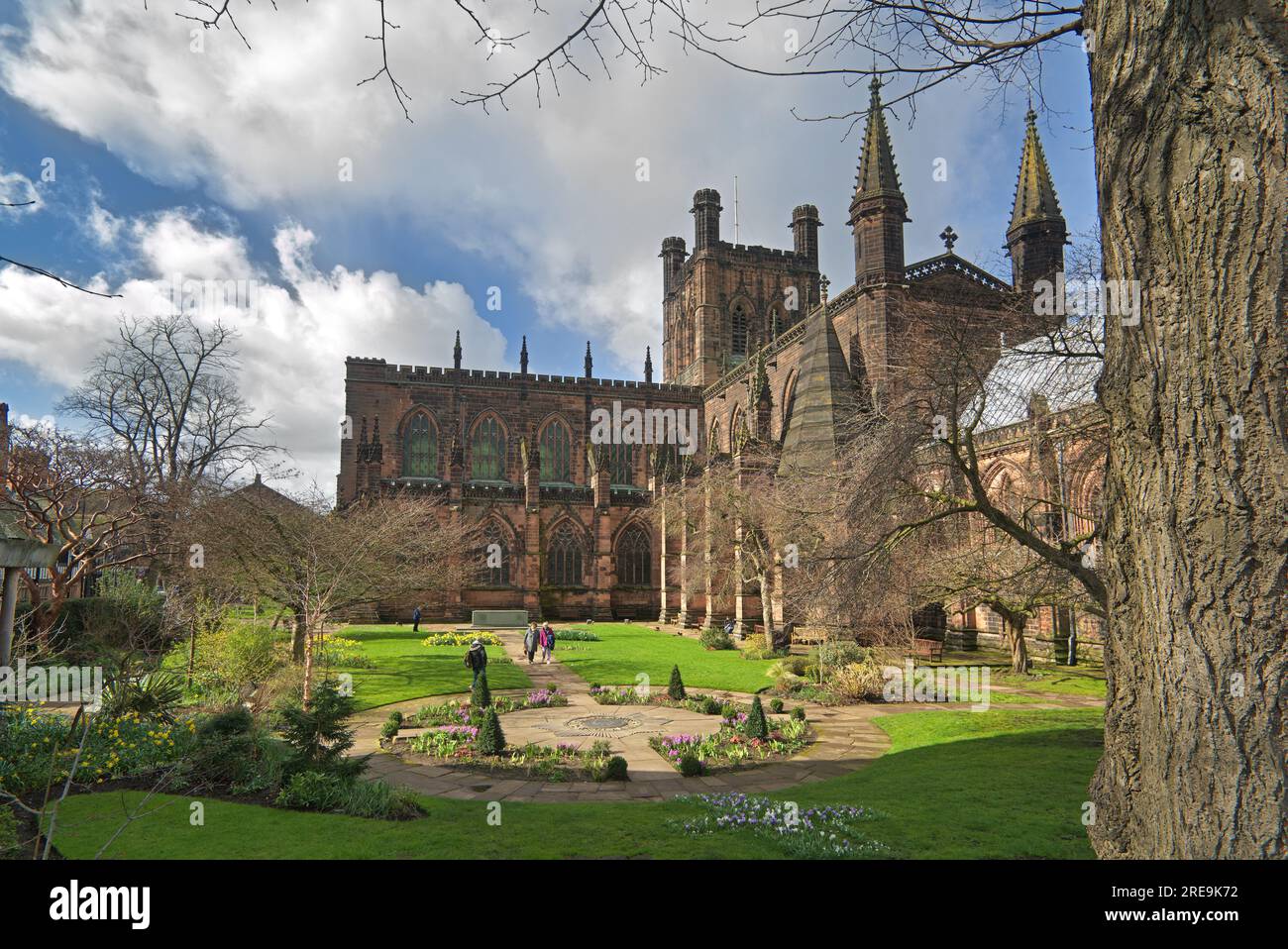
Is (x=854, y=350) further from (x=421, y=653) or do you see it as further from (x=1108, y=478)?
(x=1108, y=478)

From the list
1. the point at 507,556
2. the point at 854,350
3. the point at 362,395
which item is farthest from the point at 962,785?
the point at 362,395

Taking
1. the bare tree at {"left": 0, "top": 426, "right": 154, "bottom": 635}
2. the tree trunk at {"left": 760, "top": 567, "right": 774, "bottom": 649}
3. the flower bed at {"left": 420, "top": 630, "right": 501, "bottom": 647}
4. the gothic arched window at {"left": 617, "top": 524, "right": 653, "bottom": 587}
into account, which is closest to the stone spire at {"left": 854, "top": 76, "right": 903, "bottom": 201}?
the tree trunk at {"left": 760, "top": 567, "right": 774, "bottom": 649}

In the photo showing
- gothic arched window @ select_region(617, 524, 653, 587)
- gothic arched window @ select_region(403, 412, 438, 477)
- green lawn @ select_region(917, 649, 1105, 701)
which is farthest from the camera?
gothic arched window @ select_region(403, 412, 438, 477)

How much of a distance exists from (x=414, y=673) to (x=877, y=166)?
25.3m

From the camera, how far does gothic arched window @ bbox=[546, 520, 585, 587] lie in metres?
39.4

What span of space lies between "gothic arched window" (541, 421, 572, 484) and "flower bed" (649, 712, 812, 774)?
112 ft

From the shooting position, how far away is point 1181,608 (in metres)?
2.34

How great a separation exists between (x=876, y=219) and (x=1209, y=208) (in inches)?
1109

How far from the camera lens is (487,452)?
44438mm

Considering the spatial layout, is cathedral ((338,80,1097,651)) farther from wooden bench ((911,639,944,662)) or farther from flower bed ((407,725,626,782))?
flower bed ((407,725,626,782))

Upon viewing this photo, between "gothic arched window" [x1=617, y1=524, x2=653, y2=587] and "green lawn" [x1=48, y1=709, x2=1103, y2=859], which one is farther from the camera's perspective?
"gothic arched window" [x1=617, y1=524, x2=653, y2=587]

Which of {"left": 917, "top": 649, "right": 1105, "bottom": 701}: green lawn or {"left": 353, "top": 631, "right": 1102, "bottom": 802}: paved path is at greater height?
{"left": 353, "top": 631, "right": 1102, "bottom": 802}: paved path

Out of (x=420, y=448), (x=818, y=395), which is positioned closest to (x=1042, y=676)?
(x=818, y=395)

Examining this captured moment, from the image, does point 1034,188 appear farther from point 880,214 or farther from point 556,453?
point 556,453
